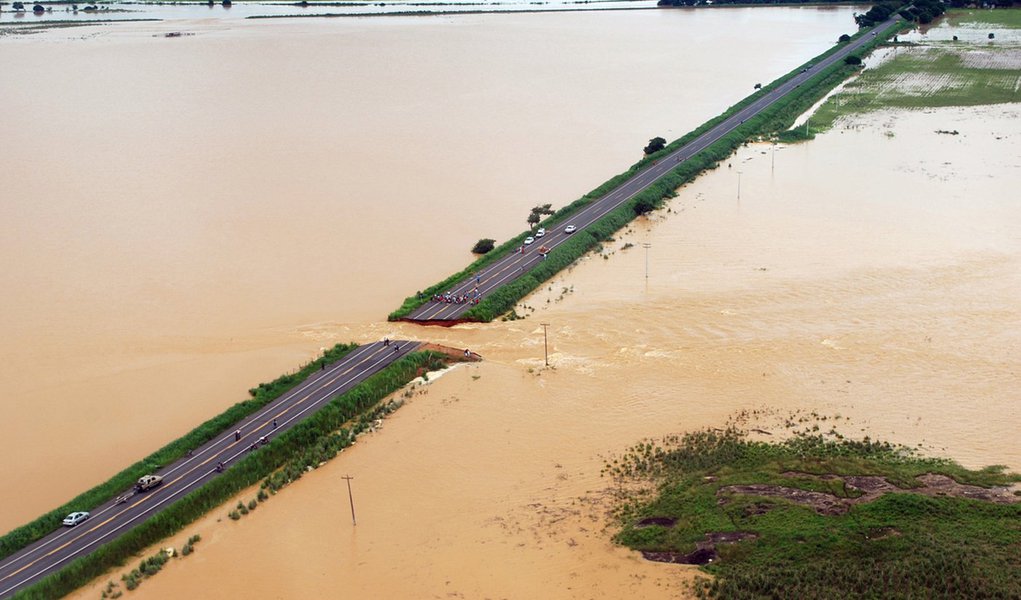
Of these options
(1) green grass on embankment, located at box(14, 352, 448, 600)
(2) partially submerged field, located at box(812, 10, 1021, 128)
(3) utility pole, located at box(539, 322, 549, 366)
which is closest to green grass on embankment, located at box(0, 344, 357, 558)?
(1) green grass on embankment, located at box(14, 352, 448, 600)

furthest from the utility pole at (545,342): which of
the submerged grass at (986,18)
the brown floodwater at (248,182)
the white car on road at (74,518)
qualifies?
the submerged grass at (986,18)

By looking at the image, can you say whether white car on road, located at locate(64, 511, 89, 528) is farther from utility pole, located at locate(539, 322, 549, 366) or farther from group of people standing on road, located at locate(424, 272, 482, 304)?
group of people standing on road, located at locate(424, 272, 482, 304)

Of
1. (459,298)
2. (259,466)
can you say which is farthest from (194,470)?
(459,298)

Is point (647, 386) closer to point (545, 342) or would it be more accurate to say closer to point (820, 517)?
point (545, 342)

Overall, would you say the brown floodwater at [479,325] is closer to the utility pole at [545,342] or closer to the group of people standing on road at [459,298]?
the utility pole at [545,342]

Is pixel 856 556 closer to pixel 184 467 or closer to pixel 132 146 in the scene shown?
pixel 184 467

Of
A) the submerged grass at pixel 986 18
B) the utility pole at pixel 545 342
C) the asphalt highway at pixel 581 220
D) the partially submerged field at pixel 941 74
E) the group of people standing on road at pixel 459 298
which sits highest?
the submerged grass at pixel 986 18

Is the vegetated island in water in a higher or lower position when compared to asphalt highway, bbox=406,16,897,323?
lower
